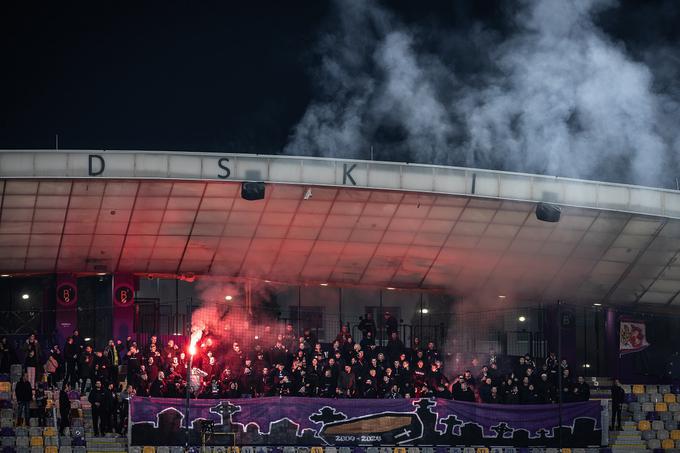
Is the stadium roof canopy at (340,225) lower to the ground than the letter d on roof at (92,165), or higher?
lower

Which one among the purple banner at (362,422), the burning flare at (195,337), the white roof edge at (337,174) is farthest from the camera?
the burning flare at (195,337)

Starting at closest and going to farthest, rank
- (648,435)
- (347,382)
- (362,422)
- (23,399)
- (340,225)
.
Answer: (362,422) → (23,399) → (347,382) → (648,435) → (340,225)

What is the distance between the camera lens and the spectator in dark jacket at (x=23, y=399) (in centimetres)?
2688

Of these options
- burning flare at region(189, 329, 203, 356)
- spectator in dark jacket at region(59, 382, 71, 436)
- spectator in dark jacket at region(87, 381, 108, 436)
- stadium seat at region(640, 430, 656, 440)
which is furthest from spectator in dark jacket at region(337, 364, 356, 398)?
stadium seat at region(640, 430, 656, 440)

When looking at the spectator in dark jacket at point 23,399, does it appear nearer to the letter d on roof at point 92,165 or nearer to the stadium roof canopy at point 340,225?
the stadium roof canopy at point 340,225

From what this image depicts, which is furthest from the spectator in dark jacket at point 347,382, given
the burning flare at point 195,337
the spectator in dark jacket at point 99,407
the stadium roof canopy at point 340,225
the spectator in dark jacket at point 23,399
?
the spectator in dark jacket at point 23,399

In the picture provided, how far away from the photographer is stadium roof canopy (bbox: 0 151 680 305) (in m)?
29.4

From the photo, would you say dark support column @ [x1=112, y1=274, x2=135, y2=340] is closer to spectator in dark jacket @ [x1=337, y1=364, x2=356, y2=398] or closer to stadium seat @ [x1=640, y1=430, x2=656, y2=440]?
spectator in dark jacket @ [x1=337, y1=364, x2=356, y2=398]

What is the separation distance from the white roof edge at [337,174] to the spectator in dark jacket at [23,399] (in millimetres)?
5249

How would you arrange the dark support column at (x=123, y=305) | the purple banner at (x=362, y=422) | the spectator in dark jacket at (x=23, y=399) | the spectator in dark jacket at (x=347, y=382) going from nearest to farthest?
the purple banner at (x=362, y=422) < the spectator in dark jacket at (x=23, y=399) < the spectator in dark jacket at (x=347, y=382) < the dark support column at (x=123, y=305)

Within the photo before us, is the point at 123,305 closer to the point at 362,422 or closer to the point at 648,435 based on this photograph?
the point at 362,422

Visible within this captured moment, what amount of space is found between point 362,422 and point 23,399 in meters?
8.16

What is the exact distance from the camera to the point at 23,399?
26969mm

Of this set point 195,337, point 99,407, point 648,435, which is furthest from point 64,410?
point 648,435
